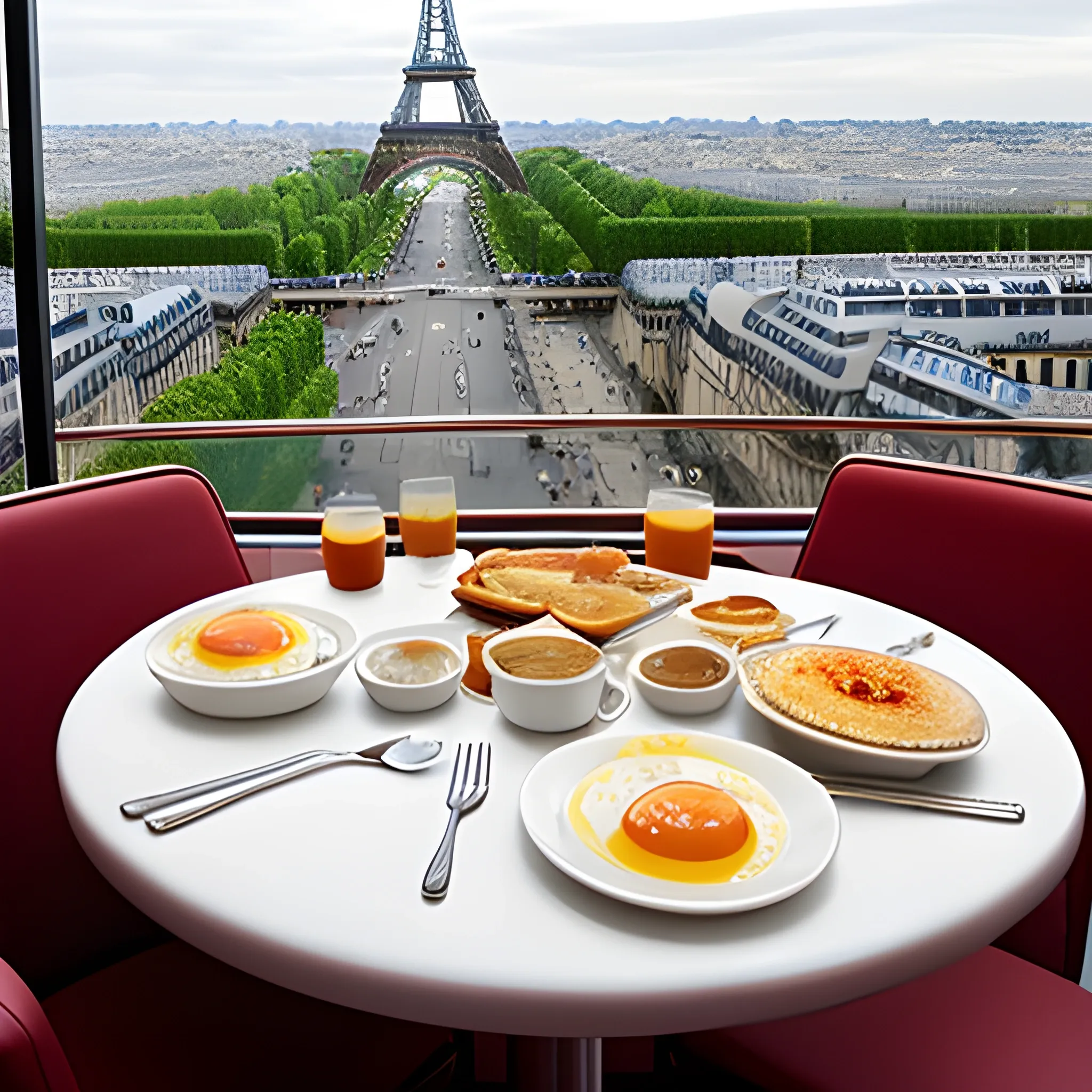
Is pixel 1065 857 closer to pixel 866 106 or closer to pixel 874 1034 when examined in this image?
pixel 874 1034

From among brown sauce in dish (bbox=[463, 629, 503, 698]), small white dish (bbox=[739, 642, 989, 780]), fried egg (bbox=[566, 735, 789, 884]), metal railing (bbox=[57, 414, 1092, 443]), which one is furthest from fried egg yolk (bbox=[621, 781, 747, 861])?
metal railing (bbox=[57, 414, 1092, 443])

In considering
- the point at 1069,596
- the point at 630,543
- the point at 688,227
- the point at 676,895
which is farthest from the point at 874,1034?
the point at 688,227

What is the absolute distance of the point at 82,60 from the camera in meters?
2.79

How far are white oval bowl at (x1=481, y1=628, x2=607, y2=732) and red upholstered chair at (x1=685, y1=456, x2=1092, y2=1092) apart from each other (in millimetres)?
307

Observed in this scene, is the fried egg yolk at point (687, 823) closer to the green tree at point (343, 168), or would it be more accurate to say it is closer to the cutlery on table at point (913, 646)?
the cutlery on table at point (913, 646)

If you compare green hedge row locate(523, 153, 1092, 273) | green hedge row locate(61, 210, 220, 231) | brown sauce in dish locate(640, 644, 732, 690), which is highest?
green hedge row locate(523, 153, 1092, 273)

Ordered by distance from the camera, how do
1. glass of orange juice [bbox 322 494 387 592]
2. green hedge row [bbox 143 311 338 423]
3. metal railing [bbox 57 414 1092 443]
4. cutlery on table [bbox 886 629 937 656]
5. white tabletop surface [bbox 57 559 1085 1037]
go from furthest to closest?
green hedge row [bbox 143 311 338 423] < metal railing [bbox 57 414 1092 443] < glass of orange juice [bbox 322 494 387 592] < cutlery on table [bbox 886 629 937 656] < white tabletop surface [bbox 57 559 1085 1037]

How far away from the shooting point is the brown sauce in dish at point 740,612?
97 cm

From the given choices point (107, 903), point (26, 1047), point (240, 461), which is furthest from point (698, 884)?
point (240, 461)

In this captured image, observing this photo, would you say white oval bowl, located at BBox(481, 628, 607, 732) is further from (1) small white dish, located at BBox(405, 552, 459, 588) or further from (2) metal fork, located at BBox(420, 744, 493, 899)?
(1) small white dish, located at BBox(405, 552, 459, 588)

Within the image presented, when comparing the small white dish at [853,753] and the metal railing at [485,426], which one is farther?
the metal railing at [485,426]

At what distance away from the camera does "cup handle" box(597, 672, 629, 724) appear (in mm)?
807

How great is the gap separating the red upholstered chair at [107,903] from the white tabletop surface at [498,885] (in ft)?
0.46

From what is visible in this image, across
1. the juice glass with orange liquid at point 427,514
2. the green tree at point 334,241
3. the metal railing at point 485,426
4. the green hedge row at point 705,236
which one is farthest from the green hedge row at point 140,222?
the juice glass with orange liquid at point 427,514
